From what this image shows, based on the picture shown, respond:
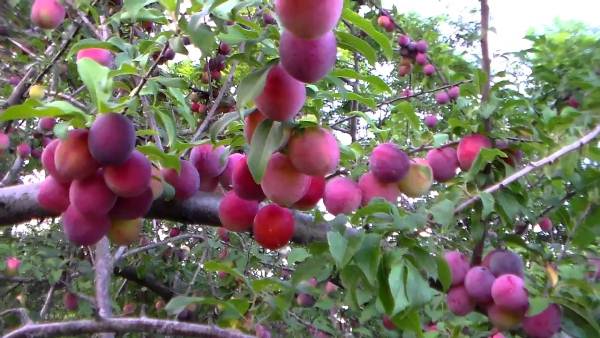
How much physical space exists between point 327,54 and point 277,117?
12cm

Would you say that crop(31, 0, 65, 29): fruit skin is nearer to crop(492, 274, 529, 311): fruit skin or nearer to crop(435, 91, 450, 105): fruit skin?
crop(492, 274, 529, 311): fruit skin

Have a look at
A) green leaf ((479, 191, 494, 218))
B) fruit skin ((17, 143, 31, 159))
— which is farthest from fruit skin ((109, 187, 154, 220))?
fruit skin ((17, 143, 31, 159))

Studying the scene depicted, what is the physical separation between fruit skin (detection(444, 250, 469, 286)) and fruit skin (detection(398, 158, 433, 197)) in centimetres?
18

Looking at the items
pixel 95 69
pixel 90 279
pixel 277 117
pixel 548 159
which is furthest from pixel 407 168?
pixel 90 279

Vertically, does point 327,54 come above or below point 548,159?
above

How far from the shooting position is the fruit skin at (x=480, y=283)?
50.8 inches

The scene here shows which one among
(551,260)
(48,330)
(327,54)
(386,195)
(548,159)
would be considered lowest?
(48,330)

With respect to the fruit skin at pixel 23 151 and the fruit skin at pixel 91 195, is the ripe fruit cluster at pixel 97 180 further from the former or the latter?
the fruit skin at pixel 23 151

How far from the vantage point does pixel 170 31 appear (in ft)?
2.99

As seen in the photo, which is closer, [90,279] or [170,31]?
[170,31]

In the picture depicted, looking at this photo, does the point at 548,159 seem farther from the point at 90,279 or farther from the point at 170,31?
the point at 90,279

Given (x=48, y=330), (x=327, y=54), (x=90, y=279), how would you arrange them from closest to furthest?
(x=327, y=54) < (x=48, y=330) < (x=90, y=279)

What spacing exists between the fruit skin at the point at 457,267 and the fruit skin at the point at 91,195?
757 mm

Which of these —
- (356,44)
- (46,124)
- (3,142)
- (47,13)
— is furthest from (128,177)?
(3,142)
